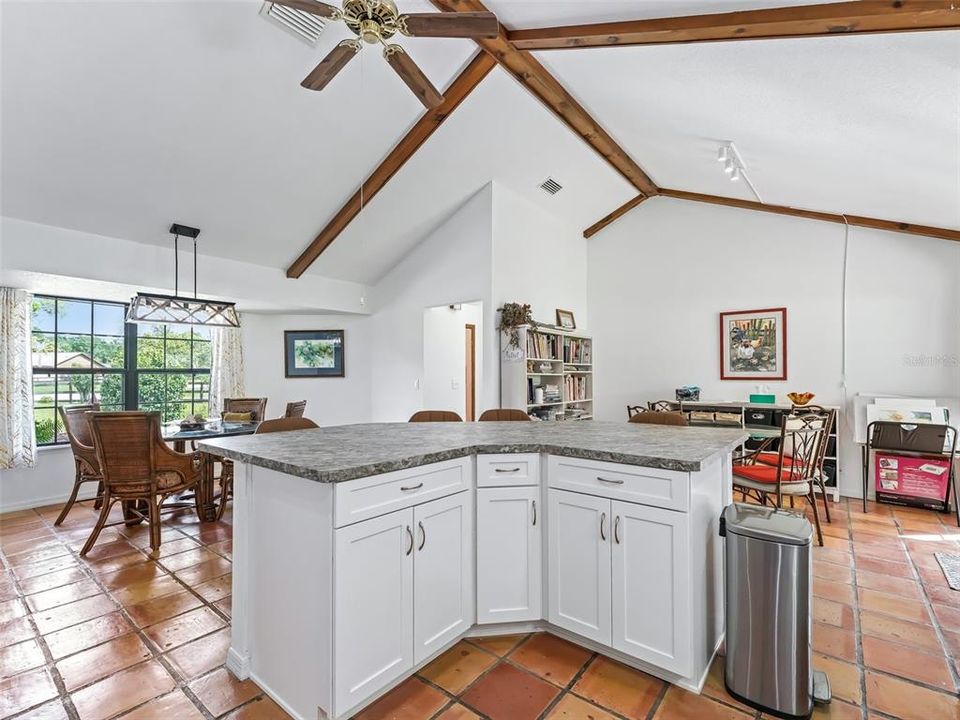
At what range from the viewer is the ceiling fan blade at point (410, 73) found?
7.13 feet

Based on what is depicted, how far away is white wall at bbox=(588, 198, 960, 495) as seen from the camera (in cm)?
448

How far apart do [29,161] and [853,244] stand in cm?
698

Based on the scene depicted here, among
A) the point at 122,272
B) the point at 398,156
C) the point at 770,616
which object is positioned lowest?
the point at 770,616

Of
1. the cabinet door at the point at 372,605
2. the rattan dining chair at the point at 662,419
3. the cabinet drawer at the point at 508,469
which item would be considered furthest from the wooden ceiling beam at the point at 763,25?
the cabinet door at the point at 372,605

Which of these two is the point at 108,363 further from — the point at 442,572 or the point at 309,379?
the point at 442,572

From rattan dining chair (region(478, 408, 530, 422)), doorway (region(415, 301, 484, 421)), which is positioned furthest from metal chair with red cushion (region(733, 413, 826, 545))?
doorway (region(415, 301, 484, 421))

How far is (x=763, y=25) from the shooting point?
2250 millimetres

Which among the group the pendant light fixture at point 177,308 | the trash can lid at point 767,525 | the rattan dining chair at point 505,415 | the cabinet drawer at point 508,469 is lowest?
the trash can lid at point 767,525

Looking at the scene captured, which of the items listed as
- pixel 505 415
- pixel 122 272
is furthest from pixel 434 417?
pixel 122 272

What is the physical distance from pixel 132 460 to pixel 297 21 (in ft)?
10.2

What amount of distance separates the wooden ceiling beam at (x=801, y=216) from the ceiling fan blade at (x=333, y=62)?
14.8 feet

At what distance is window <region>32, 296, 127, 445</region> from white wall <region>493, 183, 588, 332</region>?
4.23 metres

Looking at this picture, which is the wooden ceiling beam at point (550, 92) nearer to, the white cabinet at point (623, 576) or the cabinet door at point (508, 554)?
the cabinet door at point (508, 554)

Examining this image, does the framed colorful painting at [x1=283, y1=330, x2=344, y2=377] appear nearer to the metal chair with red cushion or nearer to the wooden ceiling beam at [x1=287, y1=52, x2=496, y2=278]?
the wooden ceiling beam at [x1=287, y1=52, x2=496, y2=278]
